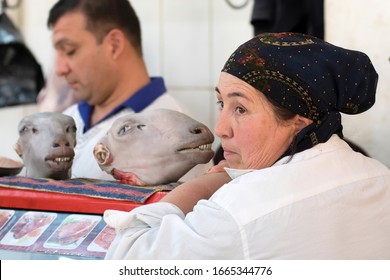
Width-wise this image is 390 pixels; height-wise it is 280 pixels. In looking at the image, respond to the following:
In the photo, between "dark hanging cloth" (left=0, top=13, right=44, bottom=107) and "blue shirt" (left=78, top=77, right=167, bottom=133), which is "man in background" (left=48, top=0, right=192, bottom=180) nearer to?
"blue shirt" (left=78, top=77, right=167, bottom=133)

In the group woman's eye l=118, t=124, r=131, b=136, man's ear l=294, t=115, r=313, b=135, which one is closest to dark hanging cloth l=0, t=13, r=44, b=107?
woman's eye l=118, t=124, r=131, b=136

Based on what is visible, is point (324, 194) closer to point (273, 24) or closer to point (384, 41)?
Result: point (384, 41)

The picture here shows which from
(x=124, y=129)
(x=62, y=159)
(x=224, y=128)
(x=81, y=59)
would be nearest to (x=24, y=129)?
(x=62, y=159)

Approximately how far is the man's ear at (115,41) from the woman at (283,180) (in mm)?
1426

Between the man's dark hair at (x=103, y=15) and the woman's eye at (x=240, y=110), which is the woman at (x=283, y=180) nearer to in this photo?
the woman's eye at (x=240, y=110)

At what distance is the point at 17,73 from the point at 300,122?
2588 millimetres

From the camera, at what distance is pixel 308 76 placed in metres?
1.65

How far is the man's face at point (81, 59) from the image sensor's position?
311 centimetres

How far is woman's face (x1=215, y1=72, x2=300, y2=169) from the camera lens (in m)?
1.71

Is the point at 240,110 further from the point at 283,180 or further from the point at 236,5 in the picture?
the point at 236,5

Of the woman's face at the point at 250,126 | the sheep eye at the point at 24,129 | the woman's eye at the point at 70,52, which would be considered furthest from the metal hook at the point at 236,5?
the woman's face at the point at 250,126

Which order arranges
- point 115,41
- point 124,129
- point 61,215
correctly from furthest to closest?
1. point 115,41
2. point 124,129
3. point 61,215
